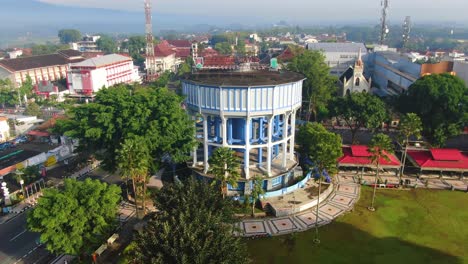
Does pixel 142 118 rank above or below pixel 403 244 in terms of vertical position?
above

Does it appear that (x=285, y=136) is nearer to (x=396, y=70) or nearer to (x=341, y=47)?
(x=396, y=70)

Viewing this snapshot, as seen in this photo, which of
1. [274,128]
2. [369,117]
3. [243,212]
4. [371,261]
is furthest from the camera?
[369,117]

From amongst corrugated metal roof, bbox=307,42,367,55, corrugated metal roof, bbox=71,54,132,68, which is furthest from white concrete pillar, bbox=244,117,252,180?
corrugated metal roof, bbox=307,42,367,55

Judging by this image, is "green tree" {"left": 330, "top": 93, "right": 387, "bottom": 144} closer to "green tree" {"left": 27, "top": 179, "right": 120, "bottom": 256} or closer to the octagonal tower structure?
the octagonal tower structure

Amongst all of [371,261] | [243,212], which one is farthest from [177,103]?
[371,261]

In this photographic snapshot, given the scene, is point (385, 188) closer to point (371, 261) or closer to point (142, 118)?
point (371, 261)

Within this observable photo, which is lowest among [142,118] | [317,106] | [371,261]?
[371,261]

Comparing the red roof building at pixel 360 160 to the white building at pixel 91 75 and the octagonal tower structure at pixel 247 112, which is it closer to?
the octagonal tower structure at pixel 247 112
